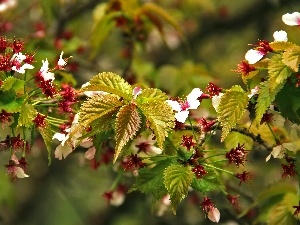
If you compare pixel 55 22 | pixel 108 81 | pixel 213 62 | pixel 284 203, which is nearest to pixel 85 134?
pixel 108 81

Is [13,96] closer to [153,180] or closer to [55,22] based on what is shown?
[153,180]

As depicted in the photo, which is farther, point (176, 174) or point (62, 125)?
point (62, 125)

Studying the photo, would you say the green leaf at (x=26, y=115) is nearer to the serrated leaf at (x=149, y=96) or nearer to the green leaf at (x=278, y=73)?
the serrated leaf at (x=149, y=96)

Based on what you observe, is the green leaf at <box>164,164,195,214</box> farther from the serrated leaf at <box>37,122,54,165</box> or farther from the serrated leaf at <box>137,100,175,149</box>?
the serrated leaf at <box>37,122,54,165</box>

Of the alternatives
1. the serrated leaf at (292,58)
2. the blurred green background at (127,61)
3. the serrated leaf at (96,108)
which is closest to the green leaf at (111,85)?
the serrated leaf at (96,108)

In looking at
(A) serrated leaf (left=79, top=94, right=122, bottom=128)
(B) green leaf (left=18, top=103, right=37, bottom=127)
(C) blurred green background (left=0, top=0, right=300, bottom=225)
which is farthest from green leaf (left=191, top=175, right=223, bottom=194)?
(C) blurred green background (left=0, top=0, right=300, bottom=225)

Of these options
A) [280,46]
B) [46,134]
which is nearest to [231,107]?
[280,46]
